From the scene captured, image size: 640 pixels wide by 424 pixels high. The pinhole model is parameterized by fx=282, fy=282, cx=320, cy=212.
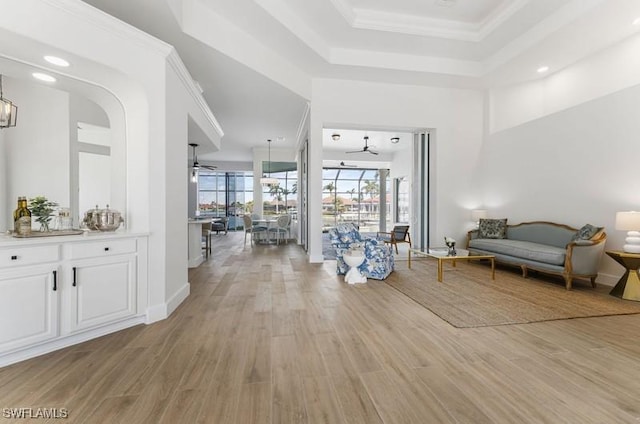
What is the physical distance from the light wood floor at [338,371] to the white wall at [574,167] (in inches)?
88.4

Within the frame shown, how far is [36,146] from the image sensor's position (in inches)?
124

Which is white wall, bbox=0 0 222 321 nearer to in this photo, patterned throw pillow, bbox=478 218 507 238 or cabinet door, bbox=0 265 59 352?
cabinet door, bbox=0 265 59 352

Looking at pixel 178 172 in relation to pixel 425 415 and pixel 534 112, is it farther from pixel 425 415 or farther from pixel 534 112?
pixel 534 112

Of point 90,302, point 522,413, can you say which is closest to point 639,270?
point 522,413

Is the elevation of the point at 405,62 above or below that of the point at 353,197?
above

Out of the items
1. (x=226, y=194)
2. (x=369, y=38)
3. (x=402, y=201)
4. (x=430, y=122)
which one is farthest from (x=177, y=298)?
(x=226, y=194)

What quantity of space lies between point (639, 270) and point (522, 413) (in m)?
3.60

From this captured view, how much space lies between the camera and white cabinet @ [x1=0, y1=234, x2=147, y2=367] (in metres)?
2.00

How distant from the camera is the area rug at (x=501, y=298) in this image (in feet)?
9.64

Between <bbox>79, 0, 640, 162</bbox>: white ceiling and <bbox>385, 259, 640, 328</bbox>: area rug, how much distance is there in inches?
148

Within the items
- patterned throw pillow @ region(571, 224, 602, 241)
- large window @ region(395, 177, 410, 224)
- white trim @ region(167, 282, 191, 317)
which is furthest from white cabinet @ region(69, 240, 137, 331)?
large window @ region(395, 177, 410, 224)

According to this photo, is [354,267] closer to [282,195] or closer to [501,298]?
[501,298]

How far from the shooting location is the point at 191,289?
386 centimetres

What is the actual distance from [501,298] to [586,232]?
2.01m
